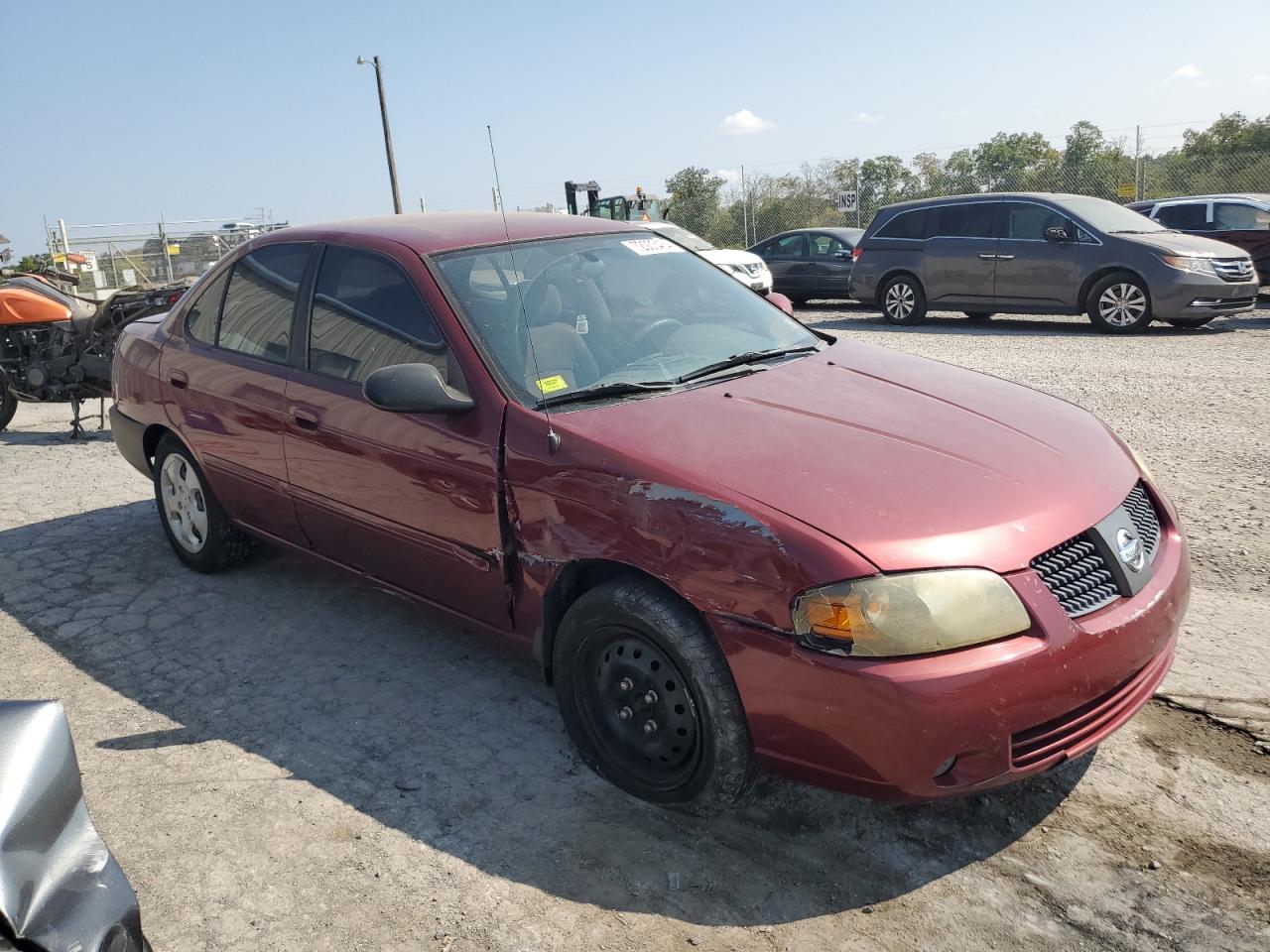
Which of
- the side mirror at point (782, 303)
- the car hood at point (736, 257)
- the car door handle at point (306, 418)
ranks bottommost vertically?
the car door handle at point (306, 418)

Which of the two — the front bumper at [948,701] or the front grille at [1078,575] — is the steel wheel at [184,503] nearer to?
the front bumper at [948,701]

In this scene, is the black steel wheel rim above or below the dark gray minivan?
below

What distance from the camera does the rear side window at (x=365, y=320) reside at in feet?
12.4

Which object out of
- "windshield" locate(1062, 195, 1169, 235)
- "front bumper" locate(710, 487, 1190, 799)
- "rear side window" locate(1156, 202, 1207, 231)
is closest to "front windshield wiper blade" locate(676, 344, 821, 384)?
"front bumper" locate(710, 487, 1190, 799)

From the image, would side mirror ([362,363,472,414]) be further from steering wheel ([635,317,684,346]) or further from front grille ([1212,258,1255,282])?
front grille ([1212,258,1255,282])

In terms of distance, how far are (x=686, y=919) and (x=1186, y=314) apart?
11.7 m

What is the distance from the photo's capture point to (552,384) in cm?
352

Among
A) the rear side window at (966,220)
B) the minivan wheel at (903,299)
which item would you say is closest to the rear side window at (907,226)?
the rear side window at (966,220)

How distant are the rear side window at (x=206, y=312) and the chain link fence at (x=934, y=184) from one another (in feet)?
69.7

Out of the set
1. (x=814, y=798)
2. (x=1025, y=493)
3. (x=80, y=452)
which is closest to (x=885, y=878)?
(x=814, y=798)

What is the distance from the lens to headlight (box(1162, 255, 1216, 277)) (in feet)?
40.0

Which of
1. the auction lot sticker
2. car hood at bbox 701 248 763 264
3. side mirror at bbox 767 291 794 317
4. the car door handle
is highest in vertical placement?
the auction lot sticker

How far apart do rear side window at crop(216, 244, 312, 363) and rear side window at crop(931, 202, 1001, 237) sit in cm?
1098

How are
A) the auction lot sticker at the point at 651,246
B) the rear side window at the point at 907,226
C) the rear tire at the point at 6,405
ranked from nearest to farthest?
the auction lot sticker at the point at 651,246 < the rear tire at the point at 6,405 < the rear side window at the point at 907,226
